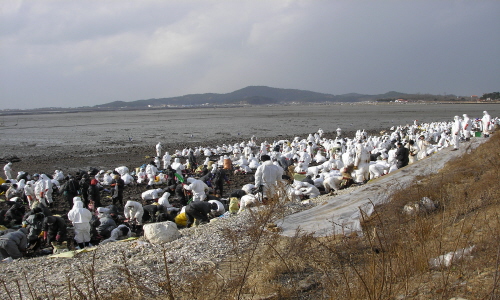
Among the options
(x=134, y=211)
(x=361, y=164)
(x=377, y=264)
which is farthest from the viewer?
(x=361, y=164)

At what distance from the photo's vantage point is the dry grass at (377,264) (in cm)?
313

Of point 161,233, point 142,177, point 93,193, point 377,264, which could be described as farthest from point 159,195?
point 377,264

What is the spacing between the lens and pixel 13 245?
7527mm

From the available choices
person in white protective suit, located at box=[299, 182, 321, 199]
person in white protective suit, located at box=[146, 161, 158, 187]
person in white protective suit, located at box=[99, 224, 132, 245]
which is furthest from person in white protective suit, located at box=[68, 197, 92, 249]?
person in white protective suit, located at box=[146, 161, 158, 187]

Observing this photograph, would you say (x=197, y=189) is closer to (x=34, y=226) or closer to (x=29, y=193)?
(x=34, y=226)

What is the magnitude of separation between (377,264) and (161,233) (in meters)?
4.28

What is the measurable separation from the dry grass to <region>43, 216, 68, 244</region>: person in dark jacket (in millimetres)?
3668

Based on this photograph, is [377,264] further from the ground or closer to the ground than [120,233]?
further from the ground

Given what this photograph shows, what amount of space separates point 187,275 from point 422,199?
396 centimetres

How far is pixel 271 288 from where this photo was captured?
4.02 m

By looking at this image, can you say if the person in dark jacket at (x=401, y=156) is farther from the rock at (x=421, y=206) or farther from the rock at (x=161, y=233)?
the rock at (x=161, y=233)

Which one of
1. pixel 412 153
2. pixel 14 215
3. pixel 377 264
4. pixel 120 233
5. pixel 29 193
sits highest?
pixel 377 264

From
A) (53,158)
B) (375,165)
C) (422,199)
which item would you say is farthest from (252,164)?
(53,158)

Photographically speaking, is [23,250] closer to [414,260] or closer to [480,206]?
[414,260]
